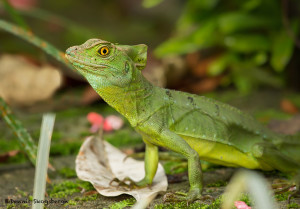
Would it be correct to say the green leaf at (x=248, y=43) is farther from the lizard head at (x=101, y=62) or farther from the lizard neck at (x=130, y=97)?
the lizard head at (x=101, y=62)

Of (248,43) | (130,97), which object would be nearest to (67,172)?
(130,97)

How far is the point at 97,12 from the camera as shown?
13680mm

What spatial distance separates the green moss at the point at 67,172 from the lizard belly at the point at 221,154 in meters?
1.46

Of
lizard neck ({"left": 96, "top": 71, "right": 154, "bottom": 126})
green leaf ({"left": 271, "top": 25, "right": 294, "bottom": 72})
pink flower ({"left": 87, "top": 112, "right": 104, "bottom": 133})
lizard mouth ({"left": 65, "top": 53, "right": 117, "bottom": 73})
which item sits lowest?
lizard neck ({"left": 96, "top": 71, "right": 154, "bottom": 126})

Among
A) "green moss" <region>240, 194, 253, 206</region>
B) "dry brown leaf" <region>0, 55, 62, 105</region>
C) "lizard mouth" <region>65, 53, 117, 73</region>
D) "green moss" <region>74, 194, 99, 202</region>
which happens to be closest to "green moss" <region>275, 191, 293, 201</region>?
"green moss" <region>240, 194, 253, 206</region>

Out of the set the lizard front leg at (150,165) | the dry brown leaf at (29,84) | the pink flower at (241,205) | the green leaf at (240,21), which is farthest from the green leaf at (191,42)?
the pink flower at (241,205)

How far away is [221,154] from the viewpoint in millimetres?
4355

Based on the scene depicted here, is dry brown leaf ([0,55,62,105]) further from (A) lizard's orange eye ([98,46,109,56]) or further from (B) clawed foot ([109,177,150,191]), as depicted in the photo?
(A) lizard's orange eye ([98,46,109,56])

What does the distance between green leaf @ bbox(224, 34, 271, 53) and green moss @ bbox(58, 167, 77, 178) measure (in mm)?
4710

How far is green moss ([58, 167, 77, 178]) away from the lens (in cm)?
489

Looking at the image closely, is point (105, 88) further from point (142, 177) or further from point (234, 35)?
point (234, 35)

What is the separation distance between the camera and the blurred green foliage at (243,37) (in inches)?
319

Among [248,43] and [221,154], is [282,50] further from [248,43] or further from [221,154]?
[221,154]

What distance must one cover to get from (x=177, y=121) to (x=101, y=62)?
0.95 m
